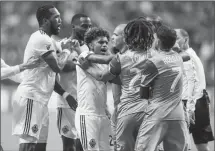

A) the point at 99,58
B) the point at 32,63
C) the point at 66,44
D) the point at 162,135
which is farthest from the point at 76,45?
the point at 162,135

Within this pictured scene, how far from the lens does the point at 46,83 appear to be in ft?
18.6

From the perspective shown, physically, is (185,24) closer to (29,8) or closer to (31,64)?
(29,8)

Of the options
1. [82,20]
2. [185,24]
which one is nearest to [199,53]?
[185,24]

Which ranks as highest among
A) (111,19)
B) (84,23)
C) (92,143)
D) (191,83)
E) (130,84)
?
(111,19)

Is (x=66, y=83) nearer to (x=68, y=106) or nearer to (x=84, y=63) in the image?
(x=68, y=106)

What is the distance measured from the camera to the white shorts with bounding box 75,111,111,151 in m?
4.98

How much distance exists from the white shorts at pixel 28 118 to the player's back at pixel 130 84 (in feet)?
3.13

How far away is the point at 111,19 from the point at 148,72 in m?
9.36

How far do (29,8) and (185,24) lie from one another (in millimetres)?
4024

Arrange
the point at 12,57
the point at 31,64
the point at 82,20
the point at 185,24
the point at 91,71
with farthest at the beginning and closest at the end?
the point at 185,24 < the point at 12,57 < the point at 82,20 < the point at 31,64 < the point at 91,71

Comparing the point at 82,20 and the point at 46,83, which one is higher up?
the point at 82,20

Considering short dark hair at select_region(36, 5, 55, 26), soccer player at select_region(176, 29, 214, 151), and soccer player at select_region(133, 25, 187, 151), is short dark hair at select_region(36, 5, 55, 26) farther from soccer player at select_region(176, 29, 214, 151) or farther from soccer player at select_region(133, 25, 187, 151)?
soccer player at select_region(176, 29, 214, 151)

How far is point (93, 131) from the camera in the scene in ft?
16.4

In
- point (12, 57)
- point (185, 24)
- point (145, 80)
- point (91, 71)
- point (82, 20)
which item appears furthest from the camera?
point (185, 24)
